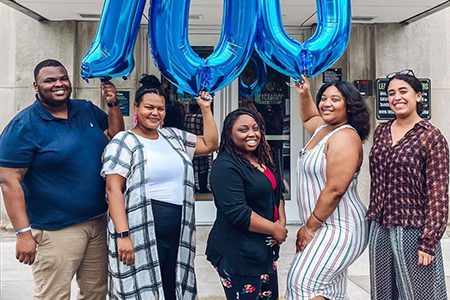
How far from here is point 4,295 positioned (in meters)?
3.95

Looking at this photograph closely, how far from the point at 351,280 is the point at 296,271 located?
2095 millimetres

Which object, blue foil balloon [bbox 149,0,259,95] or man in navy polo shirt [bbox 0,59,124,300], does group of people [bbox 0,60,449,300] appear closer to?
man in navy polo shirt [bbox 0,59,124,300]

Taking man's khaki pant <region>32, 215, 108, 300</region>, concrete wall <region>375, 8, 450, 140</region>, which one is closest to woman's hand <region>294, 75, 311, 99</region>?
man's khaki pant <region>32, 215, 108, 300</region>

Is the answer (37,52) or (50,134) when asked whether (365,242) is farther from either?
(37,52)

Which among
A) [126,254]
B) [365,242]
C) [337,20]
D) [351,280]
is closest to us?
[126,254]

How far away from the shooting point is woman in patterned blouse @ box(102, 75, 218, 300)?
8.14 ft

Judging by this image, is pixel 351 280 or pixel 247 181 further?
pixel 351 280

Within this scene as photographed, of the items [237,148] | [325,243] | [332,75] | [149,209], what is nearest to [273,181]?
[237,148]

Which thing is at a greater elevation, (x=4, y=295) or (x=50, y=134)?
(x=50, y=134)

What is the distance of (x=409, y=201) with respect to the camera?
8.03ft

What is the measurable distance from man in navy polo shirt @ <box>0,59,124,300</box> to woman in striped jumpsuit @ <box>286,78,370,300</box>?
1138 millimetres

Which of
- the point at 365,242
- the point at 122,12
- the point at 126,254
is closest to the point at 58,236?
the point at 126,254

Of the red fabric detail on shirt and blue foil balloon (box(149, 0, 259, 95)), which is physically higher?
blue foil balloon (box(149, 0, 259, 95))

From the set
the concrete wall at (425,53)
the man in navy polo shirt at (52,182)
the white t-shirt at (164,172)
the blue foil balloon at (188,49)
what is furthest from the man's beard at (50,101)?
the concrete wall at (425,53)
